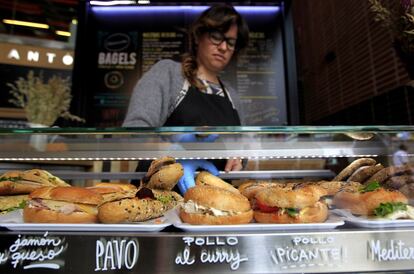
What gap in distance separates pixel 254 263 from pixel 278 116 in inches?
126

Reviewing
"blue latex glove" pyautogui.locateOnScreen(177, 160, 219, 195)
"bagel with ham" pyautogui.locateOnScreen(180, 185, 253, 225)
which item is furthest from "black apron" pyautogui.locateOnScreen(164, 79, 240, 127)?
"bagel with ham" pyautogui.locateOnScreen(180, 185, 253, 225)

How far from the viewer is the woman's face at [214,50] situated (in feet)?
7.89

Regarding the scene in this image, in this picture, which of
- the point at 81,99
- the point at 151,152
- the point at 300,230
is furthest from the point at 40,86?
the point at 300,230

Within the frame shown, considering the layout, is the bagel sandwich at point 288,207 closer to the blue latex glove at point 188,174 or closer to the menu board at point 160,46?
the blue latex glove at point 188,174

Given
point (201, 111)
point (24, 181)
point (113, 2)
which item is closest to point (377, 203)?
point (24, 181)

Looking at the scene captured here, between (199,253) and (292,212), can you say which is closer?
(199,253)

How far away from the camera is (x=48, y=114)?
134 inches

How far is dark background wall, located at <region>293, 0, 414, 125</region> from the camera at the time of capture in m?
1.96

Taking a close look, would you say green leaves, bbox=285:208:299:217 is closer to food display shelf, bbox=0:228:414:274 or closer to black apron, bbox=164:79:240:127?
food display shelf, bbox=0:228:414:274

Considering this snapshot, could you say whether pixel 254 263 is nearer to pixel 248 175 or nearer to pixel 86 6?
pixel 248 175

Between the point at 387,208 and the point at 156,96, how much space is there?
1564 mm

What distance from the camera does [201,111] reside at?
2248mm

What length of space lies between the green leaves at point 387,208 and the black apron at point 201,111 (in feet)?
4.52

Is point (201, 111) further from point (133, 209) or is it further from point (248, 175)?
point (133, 209)
